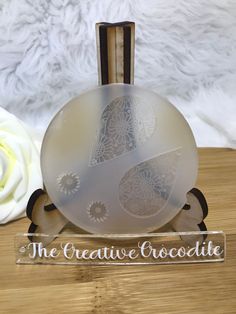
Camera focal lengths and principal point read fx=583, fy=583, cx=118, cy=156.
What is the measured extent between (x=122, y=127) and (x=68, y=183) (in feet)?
0.27

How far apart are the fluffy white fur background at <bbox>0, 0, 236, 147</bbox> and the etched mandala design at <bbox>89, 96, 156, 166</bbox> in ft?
1.19

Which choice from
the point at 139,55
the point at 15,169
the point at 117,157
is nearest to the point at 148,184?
the point at 117,157

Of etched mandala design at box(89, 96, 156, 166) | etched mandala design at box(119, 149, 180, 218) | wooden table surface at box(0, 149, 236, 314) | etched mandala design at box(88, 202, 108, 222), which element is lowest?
wooden table surface at box(0, 149, 236, 314)

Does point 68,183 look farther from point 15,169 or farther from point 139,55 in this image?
point 139,55

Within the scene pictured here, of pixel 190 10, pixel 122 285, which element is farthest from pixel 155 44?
pixel 122 285

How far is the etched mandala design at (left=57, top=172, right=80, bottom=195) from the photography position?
2.03ft

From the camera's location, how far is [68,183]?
0.62 meters

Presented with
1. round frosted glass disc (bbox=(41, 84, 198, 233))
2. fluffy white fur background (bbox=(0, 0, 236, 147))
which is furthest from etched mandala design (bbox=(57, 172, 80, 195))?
fluffy white fur background (bbox=(0, 0, 236, 147))

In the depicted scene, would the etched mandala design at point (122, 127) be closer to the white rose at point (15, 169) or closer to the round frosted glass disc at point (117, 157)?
the round frosted glass disc at point (117, 157)

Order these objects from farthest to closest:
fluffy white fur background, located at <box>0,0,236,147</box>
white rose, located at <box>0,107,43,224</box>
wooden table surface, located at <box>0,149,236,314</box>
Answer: fluffy white fur background, located at <box>0,0,236,147</box> < white rose, located at <box>0,107,43,224</box> < wooden table surface, located at <box>0,149,236,314</box>

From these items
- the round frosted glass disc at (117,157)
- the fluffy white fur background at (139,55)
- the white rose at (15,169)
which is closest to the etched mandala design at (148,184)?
the round frosted glass disc at (117,157)

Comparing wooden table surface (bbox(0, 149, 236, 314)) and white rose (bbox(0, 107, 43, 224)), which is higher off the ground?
white rose (bbox(0, 107, 43, 224))

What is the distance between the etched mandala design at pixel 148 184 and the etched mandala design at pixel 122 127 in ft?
0.09

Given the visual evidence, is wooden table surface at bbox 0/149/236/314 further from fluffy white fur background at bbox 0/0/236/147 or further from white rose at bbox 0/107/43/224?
fluffy white fur background at bbox 0/0/236/147
